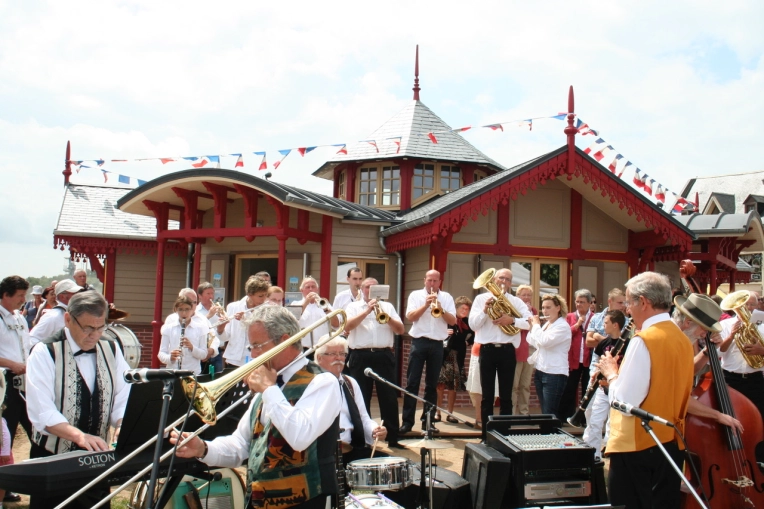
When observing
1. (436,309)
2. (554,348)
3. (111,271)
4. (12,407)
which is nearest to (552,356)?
(554,348)

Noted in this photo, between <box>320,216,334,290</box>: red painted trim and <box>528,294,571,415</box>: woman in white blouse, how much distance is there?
16.4 feet

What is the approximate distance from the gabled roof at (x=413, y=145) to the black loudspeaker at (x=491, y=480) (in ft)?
33.5

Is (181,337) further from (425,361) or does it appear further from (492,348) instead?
(492,348)

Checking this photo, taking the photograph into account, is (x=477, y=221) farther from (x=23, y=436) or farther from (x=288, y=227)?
(x=23, y=436)

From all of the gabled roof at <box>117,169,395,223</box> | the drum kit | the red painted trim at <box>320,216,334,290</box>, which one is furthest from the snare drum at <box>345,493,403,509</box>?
the red painted trim at <box>320,216,334,290</box>

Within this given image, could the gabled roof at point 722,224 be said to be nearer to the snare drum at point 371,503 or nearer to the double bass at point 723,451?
the double bass at point 723,451

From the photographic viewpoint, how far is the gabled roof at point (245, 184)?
11.5 m

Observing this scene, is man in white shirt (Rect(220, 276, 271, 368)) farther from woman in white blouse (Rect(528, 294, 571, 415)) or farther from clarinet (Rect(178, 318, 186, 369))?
woman in white blouse (Rect(528, 294, 571, 415))

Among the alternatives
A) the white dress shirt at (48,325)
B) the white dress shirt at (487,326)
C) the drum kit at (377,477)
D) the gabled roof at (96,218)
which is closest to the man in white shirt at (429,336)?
the white dress shirt at (487,326)

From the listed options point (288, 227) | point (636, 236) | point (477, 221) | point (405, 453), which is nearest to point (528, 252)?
point (477, 221)

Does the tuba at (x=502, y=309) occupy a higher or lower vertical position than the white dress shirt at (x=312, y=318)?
higher

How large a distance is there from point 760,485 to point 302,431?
130 inches

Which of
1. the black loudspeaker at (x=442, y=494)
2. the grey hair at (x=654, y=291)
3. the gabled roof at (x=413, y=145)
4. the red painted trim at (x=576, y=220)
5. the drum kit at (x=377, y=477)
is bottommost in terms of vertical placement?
the black loudspeaker at (x=442, y=494)

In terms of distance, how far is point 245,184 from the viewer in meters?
11.9
